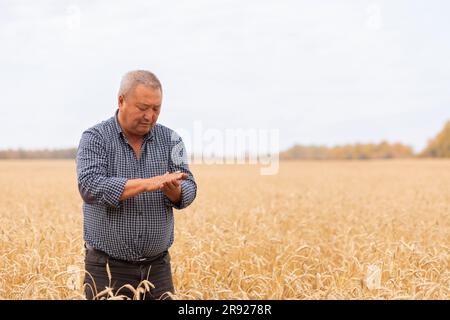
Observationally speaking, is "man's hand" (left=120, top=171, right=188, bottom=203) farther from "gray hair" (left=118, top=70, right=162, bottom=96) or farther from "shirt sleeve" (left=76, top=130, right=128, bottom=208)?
"gray hair" (left=118, top=70, right=162, bottom=96)

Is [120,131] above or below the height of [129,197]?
above

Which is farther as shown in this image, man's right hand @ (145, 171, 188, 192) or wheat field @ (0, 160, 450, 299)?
wheat field @ (0, 160, 450, 299)

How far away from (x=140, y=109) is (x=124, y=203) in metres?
0.63

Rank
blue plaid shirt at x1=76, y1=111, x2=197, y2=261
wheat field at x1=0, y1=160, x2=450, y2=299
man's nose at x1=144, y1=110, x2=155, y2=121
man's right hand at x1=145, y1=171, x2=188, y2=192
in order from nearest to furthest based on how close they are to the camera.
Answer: man's right hand at x1=145, y1=171, x2=188, y2=192 < man's nose at x1=144, y1=110, x2=155, y2=121 < blue plaid shirt at x1=76, y1=111, x2=197, y2=261 < wheat field at x1=0, y1=160, x2=450, y2=299

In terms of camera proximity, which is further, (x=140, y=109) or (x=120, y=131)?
(x=120, y=131)

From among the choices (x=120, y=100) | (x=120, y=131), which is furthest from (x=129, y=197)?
(x=120, y=100)

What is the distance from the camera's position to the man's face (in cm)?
362

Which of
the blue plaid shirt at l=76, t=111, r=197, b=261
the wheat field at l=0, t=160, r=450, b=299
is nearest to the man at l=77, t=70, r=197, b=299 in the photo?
the blue plaid shirt at l=76, t=111, r=197, b=261

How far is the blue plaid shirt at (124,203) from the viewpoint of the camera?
3842 millimetres

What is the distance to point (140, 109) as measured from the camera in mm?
3680

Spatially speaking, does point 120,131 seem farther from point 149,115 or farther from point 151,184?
point 151,184

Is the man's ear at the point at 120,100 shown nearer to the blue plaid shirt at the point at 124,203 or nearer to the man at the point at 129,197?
the man at the point at 129,197

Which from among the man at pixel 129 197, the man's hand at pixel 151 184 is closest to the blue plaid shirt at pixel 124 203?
the man at pixel 129 197
